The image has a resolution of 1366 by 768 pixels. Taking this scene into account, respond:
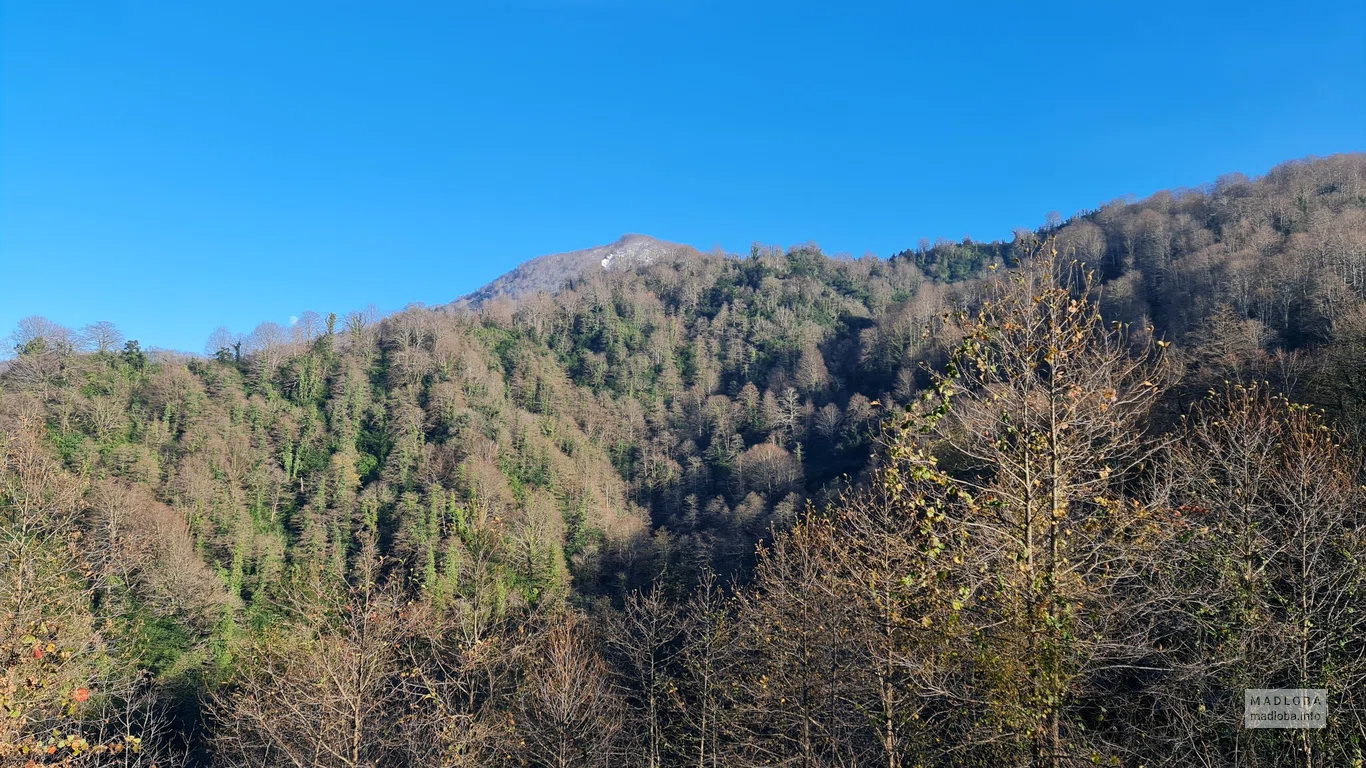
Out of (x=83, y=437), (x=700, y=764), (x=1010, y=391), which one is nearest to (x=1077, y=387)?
(x=1010, y=391)

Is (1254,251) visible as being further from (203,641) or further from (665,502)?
(203,641)

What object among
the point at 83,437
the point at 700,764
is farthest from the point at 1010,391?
the point at 83,437

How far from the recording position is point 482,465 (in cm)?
6056

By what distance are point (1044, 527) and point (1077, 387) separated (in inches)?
46.0

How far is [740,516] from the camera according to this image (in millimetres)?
59781

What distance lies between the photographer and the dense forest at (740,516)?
18.4 ft

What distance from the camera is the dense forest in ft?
18.4

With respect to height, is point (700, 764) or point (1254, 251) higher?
point (1254, 251)

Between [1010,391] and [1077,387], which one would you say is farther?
[1010,391]

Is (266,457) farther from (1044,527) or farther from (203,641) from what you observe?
(1044,527)

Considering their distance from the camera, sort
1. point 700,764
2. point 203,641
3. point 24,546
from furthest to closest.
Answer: point 203,641
point 700,764
point 24,546

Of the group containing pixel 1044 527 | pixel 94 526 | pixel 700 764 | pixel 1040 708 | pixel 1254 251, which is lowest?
pixel 700 764

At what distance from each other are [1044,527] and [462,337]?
86.2m

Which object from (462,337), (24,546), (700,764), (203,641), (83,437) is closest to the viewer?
(24,546)
